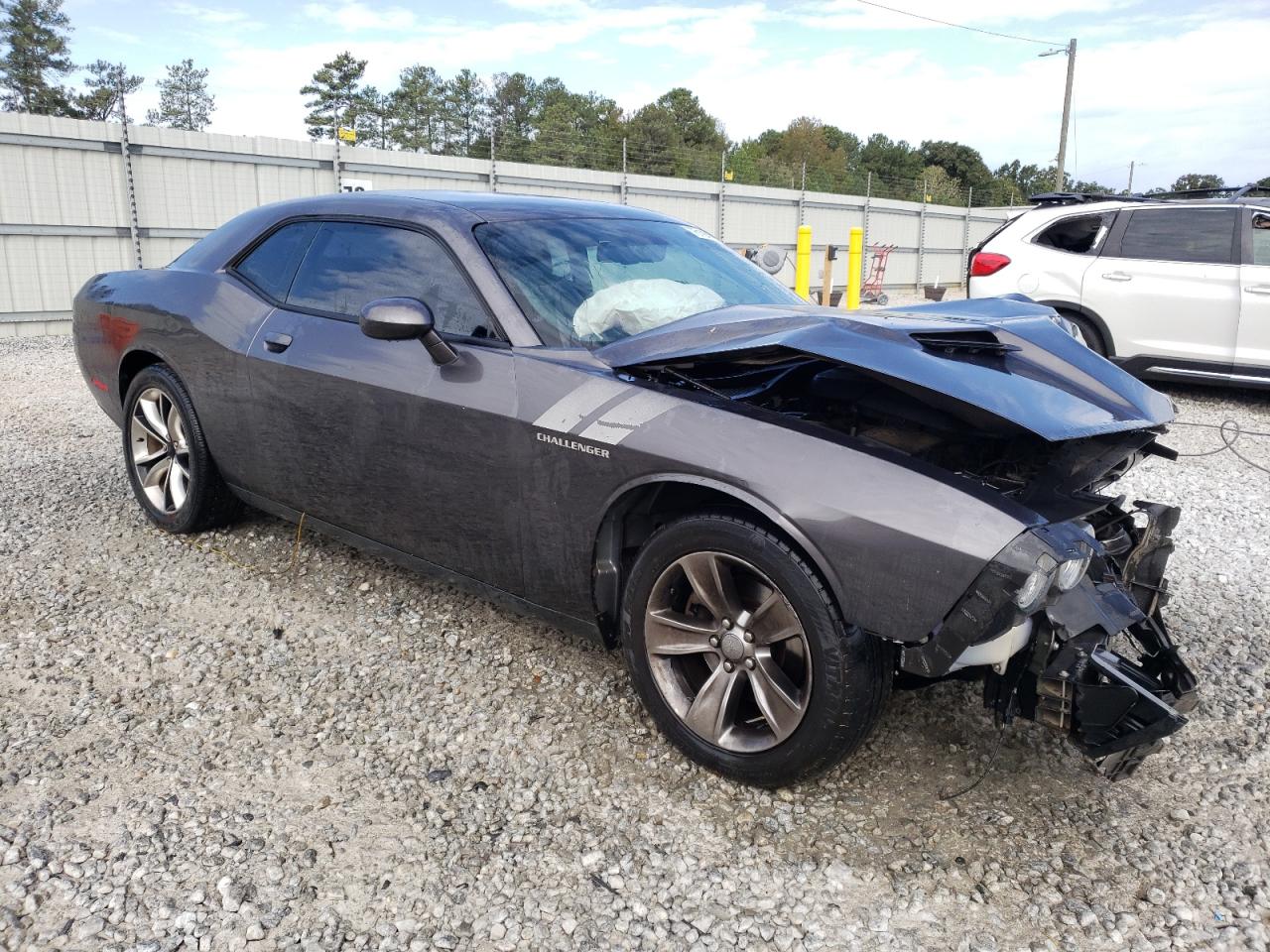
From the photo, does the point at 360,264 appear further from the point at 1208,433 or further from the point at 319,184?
the point at 319,184

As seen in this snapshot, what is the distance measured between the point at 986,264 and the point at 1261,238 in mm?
2119

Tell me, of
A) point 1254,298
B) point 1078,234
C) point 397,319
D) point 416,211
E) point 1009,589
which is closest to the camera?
point 1009,589

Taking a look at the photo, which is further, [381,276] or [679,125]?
[679,125]

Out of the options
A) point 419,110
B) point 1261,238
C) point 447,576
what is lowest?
point 447,576

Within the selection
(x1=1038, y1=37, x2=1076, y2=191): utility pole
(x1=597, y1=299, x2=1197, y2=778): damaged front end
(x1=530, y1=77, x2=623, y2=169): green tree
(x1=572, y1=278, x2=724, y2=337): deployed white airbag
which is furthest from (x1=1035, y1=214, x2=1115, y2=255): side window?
(x1=530, y1=77, x2=623, y2=169): green tree

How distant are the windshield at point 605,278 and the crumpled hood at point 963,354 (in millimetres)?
190

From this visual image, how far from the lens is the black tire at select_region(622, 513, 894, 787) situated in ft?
7.58

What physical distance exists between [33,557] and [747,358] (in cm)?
345

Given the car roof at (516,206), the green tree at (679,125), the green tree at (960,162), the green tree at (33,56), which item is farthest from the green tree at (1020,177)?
the car roof at (516,206)

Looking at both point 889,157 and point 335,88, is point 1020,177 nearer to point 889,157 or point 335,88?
point 889,157

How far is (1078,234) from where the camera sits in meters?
8.51

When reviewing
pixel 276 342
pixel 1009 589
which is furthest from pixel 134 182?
pixel 1009 589

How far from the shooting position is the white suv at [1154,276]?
25.3 feet

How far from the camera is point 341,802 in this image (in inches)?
100
